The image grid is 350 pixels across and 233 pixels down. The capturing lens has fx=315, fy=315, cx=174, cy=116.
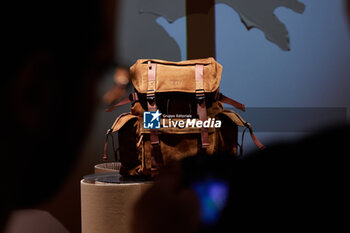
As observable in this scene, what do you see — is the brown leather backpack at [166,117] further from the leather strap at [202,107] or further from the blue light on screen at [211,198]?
the blue light on screen at [211,198]

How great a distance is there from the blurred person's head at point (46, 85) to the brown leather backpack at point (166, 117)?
2.89ft

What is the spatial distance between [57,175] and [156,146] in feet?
2.97

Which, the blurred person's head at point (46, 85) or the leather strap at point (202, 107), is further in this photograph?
the leather strap at point (202, 107)

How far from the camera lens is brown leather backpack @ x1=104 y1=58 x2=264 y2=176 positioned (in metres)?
1.33

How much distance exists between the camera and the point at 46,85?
0.39 meters

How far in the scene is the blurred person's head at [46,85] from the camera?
1.21ft

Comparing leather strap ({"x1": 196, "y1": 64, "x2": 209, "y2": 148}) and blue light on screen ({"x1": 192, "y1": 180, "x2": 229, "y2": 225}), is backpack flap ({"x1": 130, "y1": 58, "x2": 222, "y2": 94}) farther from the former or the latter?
blue light on screen ({"x1": 192, "y1": 180, "x2": 229, "y2": 225})

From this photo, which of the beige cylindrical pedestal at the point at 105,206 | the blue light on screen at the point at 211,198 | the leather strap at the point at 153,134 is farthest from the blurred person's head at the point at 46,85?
the leather strap at the point at 153,134

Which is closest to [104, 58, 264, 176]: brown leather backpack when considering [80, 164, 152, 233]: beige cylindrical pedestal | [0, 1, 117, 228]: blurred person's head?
[80, 164, 152, 233]: beige cylindrical pedestal

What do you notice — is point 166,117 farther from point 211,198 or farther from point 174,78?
point 211,198

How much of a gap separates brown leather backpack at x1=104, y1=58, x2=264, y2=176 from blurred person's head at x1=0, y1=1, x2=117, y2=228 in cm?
88

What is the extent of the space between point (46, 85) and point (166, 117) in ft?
3.15

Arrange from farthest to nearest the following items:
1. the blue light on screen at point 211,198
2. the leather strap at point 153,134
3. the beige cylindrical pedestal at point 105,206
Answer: the leather strap at point 153,134, the beige cylindrical pedestal at point 105,206, the blue light on screen at point 211,198

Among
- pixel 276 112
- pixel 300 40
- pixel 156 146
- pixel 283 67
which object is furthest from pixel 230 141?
pixel 300 40
